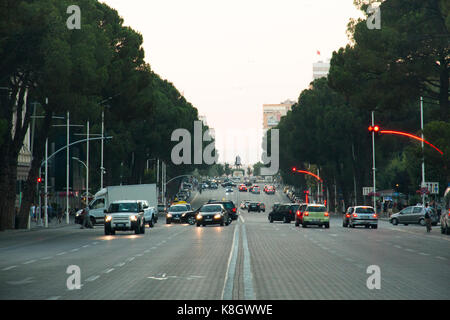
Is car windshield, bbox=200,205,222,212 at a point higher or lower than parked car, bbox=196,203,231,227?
higher

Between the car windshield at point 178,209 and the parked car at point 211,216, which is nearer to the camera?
the parked car at point 211,216

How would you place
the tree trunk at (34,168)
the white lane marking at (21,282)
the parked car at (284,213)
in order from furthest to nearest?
the parked car at (284,213), the tree trunk at (34,168), the white lane marking at (21,282)

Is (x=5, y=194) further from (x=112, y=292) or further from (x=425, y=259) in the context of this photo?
(x=112, y=292)

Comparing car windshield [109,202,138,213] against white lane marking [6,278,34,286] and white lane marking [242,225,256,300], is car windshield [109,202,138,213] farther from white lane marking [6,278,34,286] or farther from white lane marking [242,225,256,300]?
white lane marking [6,278,34,286]

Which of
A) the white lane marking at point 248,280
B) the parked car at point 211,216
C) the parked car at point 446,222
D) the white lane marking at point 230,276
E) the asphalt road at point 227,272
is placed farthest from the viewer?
the parked car at point 211,216

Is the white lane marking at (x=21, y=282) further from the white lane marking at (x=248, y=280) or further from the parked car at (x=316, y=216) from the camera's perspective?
the parked car at (x=316, y=216)

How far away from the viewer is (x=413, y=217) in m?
66.6

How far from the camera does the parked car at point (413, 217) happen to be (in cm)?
6581

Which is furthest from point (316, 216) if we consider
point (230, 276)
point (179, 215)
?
point (230, 276)

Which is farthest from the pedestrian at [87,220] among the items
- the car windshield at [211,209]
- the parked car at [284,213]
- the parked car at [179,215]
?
the parked car at [284,213]

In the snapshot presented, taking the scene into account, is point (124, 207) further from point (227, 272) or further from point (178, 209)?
point (227, 272)

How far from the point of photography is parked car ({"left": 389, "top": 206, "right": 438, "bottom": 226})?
65.8 meters

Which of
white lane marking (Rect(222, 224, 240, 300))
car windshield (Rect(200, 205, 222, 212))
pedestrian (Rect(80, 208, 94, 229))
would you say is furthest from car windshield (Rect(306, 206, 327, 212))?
white lane marking (Rect(222, 224, 240, 300))
